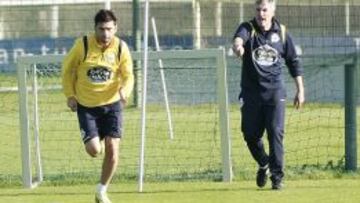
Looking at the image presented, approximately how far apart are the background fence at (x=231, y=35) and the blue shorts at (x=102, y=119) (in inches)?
103

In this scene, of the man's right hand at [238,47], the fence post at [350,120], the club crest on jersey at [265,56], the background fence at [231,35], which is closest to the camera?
the man's right hand at [238,47]

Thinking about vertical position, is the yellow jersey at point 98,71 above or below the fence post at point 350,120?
above

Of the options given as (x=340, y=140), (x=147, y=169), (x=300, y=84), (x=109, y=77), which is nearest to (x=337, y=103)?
(x=340, y=140)

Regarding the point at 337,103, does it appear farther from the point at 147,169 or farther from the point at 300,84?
the point at 300,84

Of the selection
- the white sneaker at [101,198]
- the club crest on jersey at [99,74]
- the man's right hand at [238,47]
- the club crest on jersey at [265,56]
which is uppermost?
the man's right hand at [238,47]

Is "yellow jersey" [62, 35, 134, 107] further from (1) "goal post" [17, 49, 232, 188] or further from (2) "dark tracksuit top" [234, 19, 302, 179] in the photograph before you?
(1) "goal post" [17, 49, 232, 188]

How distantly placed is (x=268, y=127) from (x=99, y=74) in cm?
199

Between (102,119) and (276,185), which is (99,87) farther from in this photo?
(276,185)

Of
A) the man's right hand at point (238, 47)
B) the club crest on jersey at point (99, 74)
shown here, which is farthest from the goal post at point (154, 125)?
the club crest on jersey at point (99, 74)

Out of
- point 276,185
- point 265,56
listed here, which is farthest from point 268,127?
point 265,56

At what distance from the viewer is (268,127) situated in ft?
36.0

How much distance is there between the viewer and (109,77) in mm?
10219

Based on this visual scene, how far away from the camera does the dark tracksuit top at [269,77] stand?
35.8ft

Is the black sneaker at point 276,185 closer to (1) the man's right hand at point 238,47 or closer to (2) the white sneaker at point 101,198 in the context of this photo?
(1) the man's right hand at point 238,47
